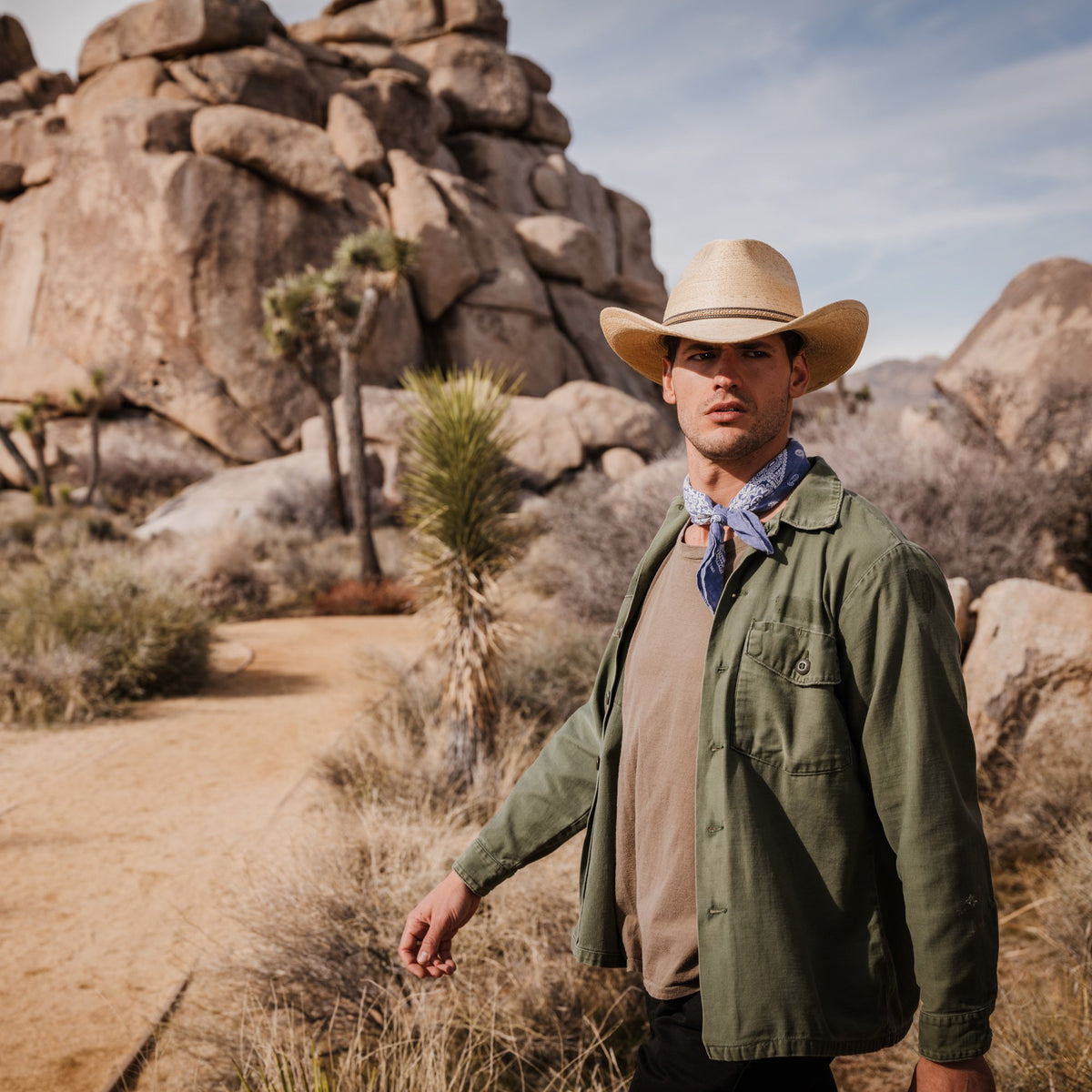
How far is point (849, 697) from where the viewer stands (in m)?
1.55

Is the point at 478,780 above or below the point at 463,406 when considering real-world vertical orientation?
below

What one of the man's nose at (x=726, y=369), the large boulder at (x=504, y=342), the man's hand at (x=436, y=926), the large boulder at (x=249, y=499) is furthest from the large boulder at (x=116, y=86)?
the man's hand at (x=436, y=926)

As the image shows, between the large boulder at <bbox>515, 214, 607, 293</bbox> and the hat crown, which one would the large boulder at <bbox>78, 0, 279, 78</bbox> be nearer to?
the large boulder at <bbox>515, 214, 607, 293</bbox>

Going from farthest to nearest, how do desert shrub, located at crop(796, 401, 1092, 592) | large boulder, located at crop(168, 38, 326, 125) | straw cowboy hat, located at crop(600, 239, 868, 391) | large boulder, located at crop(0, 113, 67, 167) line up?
large boulder, located at crop(0, 113, 67, 167) → large boulder, located at crop(168, 38, 326, 125) → desert shrub, located at crop(796, 401, 1092, 592) → straw cowboy hat, located at crop(600, 239, 868, 391)

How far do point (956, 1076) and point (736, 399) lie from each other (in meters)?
1.22

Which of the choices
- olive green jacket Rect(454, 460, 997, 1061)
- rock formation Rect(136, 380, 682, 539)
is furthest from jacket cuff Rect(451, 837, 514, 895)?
rock formation Rect(136, 380, 682, 539)

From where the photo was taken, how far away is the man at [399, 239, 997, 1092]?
4.73 feet

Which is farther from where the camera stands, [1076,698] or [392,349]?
[392,349]

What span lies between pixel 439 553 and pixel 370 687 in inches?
128

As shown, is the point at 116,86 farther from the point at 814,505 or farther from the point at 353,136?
the point at 814,505

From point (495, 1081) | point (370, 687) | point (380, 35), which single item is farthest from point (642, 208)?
point (495, 1081)

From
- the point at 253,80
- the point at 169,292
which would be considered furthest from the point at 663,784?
the point at 253,80

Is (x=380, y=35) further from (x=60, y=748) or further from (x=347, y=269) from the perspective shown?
(x=60, y=748)

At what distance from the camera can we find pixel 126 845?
507 cm
